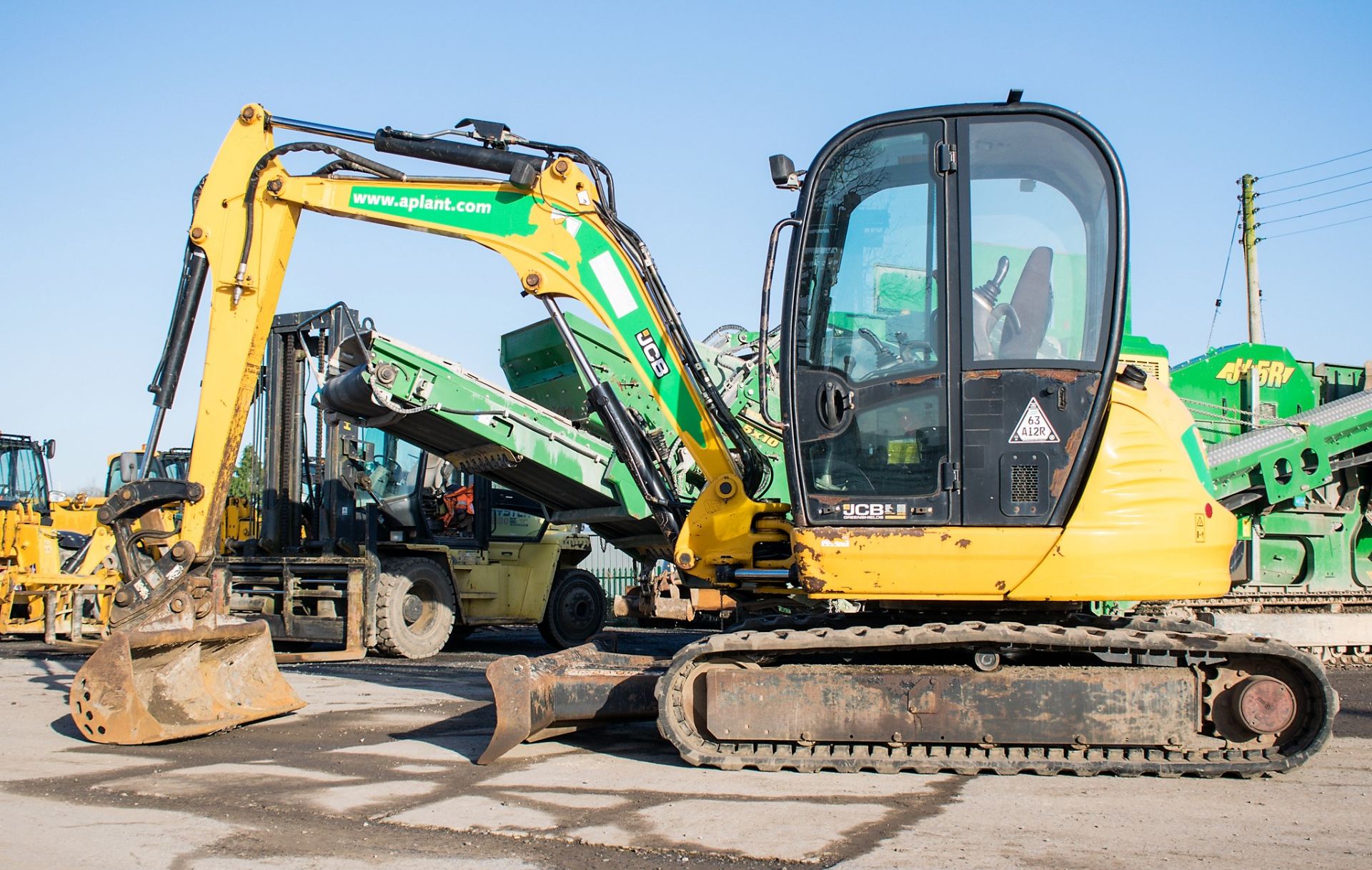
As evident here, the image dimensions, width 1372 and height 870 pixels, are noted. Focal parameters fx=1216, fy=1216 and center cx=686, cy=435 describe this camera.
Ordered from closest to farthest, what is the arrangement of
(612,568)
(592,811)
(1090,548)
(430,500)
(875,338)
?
(592,811) < (1090,548) < (875,338) < (430,500) < (612,568)

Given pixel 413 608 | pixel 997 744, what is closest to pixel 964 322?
pixel 997 744

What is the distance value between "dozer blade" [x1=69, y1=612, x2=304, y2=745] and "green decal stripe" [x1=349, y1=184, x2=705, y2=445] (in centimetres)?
268

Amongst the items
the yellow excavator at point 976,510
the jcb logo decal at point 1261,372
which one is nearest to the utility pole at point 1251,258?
the jcb logo decal at point 1261,372

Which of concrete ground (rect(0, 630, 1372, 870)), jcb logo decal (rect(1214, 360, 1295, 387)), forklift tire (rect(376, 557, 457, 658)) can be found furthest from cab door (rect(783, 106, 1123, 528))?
jcb logo decal (rect(1214, 360, 1295, 387))

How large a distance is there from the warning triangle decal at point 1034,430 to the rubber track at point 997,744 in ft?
2.75

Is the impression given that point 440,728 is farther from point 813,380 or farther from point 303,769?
Answer: point 813,380

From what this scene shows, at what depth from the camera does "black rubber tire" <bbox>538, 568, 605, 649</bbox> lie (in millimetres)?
14070

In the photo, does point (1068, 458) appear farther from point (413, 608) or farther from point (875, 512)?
point (413, 608)

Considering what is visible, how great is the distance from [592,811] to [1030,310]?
9.64 feet

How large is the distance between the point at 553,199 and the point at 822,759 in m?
3.45

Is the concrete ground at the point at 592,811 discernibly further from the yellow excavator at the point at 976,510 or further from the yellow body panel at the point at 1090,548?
the yellow body panel at the point at 1090,548

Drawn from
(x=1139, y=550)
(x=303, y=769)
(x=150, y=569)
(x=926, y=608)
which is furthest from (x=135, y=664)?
(x=1139, y=550)

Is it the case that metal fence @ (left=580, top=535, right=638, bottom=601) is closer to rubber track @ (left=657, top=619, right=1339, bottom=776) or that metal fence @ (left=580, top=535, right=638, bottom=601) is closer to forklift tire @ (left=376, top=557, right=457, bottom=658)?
forklift tire @ (left=376, top=557, right=457, bottom=658)

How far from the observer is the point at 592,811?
4832mm
